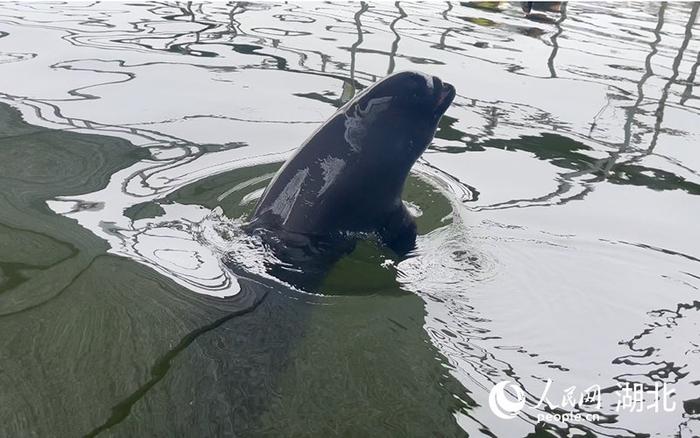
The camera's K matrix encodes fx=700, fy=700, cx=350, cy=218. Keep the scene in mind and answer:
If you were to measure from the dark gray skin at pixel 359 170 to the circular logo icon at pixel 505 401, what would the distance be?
32.3 inches

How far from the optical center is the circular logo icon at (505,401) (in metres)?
1.90

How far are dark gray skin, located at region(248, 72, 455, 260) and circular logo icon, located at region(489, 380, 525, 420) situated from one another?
2.69 feet

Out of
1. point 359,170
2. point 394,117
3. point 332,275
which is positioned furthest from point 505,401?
point 394,117

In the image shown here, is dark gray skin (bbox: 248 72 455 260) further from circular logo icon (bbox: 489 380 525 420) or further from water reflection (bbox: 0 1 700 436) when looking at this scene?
circular logo icon (bbox: 489 380 525 420)

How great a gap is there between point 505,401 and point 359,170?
1005 millimetres

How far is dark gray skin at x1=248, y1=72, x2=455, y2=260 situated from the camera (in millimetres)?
2539

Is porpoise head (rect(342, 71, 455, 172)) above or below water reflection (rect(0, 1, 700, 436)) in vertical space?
above

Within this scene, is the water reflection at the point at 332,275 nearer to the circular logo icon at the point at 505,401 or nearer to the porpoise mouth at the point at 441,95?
the circular logo icon at the point at 505,401

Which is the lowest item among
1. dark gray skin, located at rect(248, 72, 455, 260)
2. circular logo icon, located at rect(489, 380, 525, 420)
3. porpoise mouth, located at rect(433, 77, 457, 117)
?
circular logo icon, located at rect(489, 380, 525, 420)

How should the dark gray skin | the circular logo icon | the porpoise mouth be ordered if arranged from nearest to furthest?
the circular logo icon < the dark gray skin < the porpoise mouth

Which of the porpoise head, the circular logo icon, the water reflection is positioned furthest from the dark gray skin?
the circular logo icon

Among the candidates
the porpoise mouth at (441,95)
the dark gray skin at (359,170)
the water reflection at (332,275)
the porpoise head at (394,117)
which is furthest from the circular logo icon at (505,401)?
the porpoise mouth at (441,95)

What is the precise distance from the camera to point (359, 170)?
256cm

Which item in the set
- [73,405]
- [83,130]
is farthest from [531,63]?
→ [73,405]
